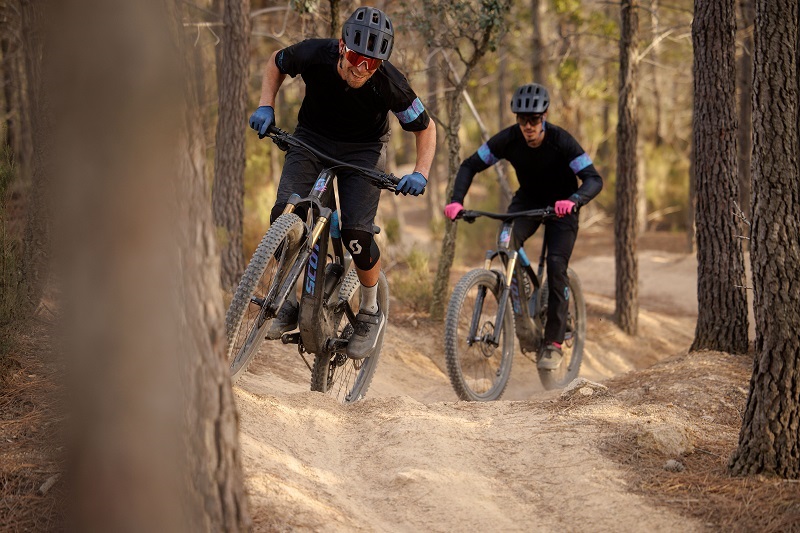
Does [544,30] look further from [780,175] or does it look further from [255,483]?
[255,483]

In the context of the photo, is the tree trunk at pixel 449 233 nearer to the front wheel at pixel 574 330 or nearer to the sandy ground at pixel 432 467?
the front wheel at pixel 574 330

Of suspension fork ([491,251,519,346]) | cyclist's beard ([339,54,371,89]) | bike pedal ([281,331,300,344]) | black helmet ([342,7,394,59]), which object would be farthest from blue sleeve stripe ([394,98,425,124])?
suspension fork ([491,251,519,346])

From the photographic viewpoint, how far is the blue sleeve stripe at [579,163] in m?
6.99

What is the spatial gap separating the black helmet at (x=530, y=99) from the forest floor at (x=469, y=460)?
2.30m

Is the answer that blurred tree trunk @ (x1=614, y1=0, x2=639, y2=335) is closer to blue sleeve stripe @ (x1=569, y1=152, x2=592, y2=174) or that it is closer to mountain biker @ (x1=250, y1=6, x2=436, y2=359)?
blue sleeve stripe @ (x1=569, y1=152, x2=592, y2=174)

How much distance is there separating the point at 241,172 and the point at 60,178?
20.6 feet

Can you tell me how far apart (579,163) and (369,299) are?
243cm

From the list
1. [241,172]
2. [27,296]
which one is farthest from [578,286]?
[27,296]

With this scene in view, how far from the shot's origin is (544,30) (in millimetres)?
15836

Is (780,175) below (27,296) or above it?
above

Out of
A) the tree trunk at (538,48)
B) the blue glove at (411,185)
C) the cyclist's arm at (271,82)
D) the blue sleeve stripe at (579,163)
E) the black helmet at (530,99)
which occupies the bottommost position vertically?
the blue glove at (411,185)

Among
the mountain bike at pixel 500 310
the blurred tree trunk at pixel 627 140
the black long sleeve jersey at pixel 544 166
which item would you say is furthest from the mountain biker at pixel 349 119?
the blurred tree trunk at pixel 627 140

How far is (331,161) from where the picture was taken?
501cm

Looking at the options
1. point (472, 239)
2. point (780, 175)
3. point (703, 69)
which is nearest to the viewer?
point (780, 175)
